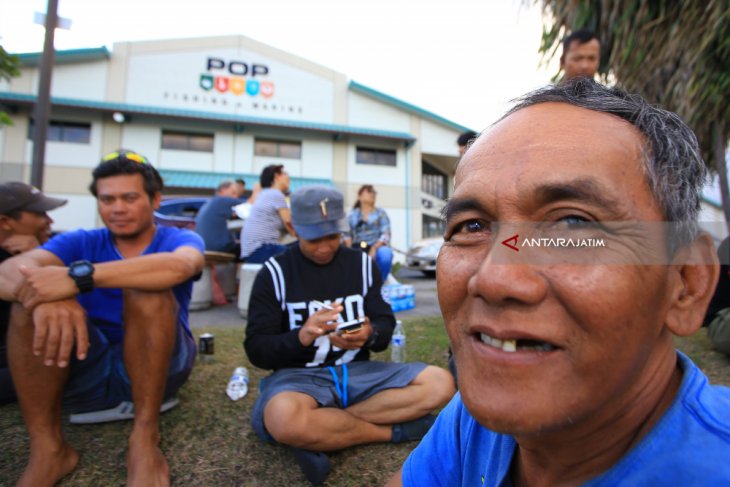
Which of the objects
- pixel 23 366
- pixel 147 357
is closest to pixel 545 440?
pixel 147 357

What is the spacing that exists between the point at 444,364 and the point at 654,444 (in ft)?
9.09

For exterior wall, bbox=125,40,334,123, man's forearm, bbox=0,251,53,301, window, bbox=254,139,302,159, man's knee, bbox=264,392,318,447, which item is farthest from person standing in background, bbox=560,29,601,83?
exterior wall, bbox=125,40,334,123

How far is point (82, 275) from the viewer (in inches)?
79.4

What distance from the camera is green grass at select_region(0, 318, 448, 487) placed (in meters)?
1.97

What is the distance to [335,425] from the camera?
2.09m

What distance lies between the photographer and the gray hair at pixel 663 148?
869 millimetres

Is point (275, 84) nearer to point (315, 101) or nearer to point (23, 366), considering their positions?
point (315, 101)

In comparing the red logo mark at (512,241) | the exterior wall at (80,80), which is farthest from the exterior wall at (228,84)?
the red logo mark at (512,241)

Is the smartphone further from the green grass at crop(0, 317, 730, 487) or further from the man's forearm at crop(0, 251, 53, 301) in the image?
the man's forearm at crop(0, 251, 53, 301)

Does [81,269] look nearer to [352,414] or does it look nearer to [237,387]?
[237,387]

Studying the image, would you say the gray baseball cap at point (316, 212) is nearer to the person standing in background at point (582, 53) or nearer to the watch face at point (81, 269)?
the watch face at point (81, 269)

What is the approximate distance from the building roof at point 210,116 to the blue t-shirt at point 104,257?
1824 cm

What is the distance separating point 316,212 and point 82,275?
4.47 ft

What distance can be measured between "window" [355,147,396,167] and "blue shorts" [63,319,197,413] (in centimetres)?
2005
